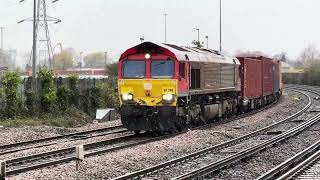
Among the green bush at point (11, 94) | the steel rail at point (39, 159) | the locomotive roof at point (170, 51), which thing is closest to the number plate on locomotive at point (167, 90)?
the locomotive roof at point (170, 51)

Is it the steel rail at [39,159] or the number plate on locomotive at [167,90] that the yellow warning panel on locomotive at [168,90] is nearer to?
the number plate on locomotive at [167,90]

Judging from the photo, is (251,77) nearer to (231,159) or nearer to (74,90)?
(74,90)

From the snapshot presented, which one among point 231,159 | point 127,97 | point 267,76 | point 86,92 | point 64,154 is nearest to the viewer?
point 231,159

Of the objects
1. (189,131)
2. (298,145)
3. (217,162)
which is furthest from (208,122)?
(217,162)

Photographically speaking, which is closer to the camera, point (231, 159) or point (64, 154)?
point (231, 159)

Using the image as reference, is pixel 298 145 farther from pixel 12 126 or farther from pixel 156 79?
pixel 12 126

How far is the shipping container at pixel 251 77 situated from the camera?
93.4ft

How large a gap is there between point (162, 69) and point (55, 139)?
4.51 metres

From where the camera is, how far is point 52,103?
81.8 feet

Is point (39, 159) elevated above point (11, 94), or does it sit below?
below

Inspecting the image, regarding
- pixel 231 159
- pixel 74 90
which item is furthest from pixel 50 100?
pixel 231 159

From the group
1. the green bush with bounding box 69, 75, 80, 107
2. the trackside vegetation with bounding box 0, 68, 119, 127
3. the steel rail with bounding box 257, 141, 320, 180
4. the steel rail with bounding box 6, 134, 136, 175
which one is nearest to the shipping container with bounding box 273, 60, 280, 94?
the trackside vegetation with bounding box 0, 68, 119, 127

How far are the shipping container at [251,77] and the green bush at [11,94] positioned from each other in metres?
11.9

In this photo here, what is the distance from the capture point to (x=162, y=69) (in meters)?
18.6
